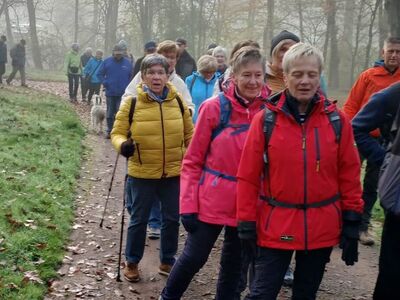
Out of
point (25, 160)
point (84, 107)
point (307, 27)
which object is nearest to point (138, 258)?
point (25, 160)

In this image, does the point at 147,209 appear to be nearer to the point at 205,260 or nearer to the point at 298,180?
the point at 205,260

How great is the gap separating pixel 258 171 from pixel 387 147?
101 centimetres

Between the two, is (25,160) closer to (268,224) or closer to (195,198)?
(195,198)

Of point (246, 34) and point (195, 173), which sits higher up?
point (246, 34)

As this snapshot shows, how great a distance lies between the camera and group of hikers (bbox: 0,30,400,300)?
3334 mm

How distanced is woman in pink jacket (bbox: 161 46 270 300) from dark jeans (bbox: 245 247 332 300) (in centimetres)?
59

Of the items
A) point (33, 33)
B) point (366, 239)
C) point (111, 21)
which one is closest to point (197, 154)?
point (366, 239)

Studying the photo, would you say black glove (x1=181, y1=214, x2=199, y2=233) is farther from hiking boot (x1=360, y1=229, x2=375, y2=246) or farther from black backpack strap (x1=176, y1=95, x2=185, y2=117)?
hiking boot (x1=360, y1=229, x2=375, y2=246)

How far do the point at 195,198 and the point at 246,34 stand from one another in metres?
38.5

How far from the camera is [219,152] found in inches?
154

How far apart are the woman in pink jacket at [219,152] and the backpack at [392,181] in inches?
40.5

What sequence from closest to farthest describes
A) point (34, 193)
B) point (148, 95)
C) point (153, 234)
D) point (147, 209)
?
point (148, 95) → point (147, 209) → point (153, 234) → point (34, 193)

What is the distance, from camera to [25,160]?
31.2 feet

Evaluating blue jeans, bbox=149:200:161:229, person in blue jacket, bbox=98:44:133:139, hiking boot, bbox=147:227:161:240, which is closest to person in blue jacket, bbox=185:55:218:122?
blue jeans, bbox=149:200:161:229
